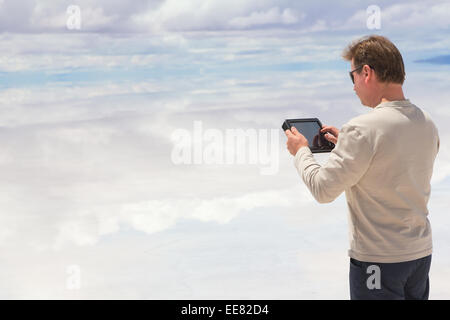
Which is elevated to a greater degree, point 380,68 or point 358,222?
point 380,68

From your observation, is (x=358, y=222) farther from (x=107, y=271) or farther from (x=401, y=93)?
(x=107, y=271)

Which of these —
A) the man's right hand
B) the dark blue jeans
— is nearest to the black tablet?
the man's right hand

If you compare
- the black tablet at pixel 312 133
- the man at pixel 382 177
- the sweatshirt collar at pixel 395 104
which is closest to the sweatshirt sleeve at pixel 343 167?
the man at pixel 382 177

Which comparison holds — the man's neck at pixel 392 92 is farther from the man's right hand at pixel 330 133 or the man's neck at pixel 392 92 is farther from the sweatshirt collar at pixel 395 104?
the man's right hand at pixel 330 133

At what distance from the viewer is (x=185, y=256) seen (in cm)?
392

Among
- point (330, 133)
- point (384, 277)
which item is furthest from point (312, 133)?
point (384, 277)

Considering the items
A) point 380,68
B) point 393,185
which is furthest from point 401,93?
point 393,185

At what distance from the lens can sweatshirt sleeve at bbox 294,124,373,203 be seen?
4.27 ft

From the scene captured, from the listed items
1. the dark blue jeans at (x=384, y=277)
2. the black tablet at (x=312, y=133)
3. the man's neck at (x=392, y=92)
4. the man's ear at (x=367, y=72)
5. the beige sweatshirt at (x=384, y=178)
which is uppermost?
the man's ear at (x=367, y=72)

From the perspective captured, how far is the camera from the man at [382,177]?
1.31m

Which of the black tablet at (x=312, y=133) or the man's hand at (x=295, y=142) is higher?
the black tablet at (x=312, y=133)

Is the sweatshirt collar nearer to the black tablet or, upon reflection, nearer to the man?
the man
